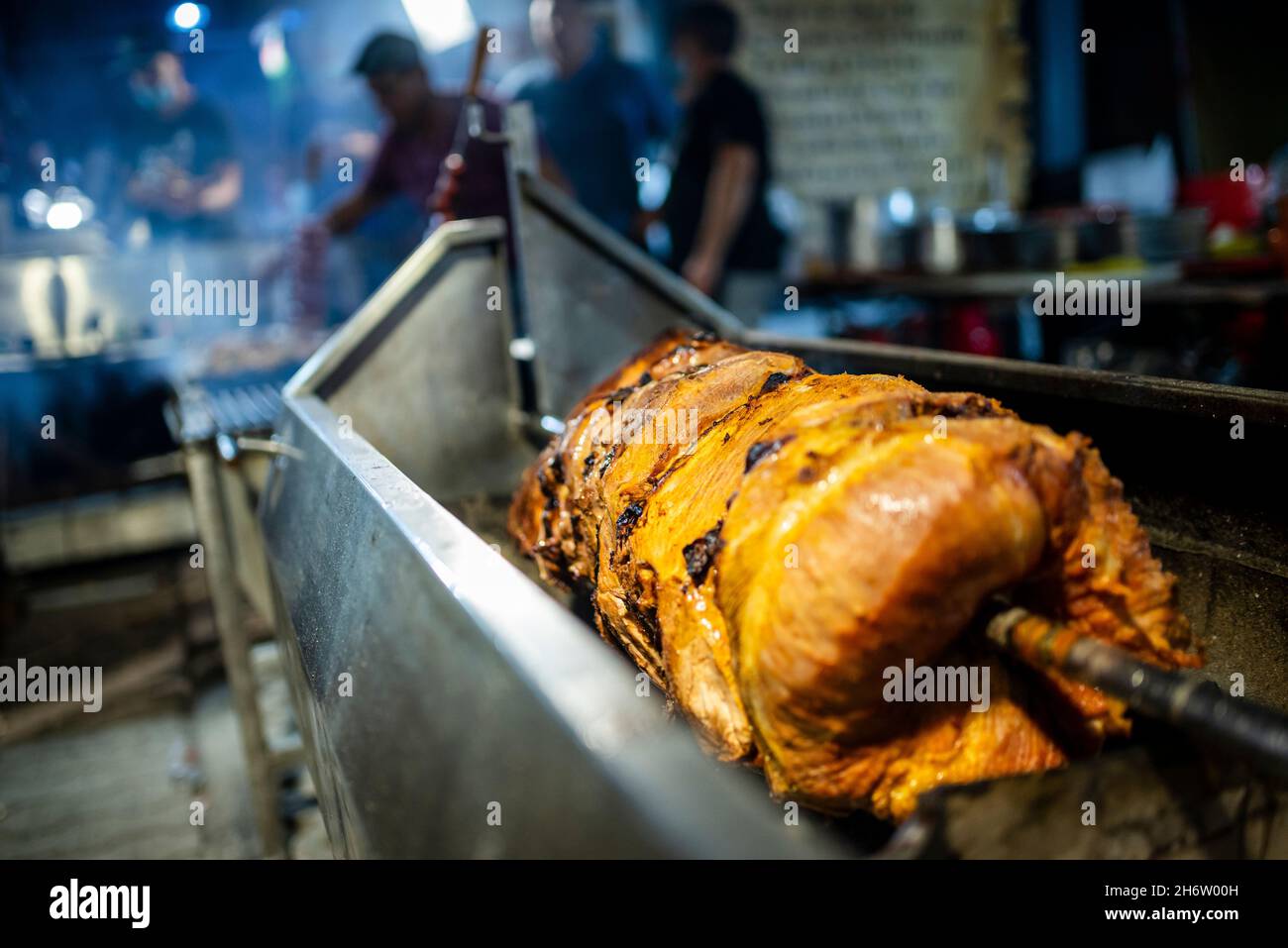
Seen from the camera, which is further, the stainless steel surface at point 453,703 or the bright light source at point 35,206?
the bright light source at point 35,206

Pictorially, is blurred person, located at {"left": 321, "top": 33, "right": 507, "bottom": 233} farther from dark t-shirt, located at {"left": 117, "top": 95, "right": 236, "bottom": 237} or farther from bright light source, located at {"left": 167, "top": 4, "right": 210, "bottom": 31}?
bright light source, located at {"left": 167, "top": 4, "right": 210, "bottom": 31}

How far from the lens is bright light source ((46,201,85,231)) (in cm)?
889

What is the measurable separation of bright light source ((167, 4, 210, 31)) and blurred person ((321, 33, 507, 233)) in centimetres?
599

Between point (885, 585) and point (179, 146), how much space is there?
37.3 ft

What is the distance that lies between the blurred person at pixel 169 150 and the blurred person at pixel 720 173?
6.63 metres

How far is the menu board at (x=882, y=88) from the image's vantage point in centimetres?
778

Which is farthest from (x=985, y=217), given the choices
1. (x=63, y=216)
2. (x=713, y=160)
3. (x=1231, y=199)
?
(x=63, y=216)

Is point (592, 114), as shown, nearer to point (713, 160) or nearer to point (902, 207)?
point (713, 160)

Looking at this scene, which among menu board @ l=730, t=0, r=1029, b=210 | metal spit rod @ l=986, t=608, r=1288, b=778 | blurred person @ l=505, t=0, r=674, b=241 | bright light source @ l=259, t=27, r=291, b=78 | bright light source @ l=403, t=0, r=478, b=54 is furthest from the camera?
bright light source @ l=259, t=27, r=291, b=78

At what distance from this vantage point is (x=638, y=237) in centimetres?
672

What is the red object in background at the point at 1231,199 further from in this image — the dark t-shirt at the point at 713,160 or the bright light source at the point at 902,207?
the dark t-shirt at the point at 713,160

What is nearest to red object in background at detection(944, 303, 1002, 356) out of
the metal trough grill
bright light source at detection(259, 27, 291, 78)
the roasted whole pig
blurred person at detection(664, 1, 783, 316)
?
blurred person at detection(664, 1, 783, 316)

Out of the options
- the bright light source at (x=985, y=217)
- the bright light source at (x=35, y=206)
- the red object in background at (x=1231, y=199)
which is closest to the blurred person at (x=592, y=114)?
→ the bright light source at (x=985, y=217)
